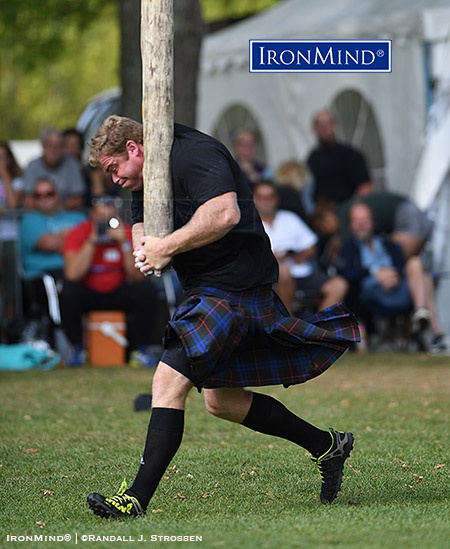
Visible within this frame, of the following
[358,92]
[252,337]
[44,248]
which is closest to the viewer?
Result: [252,337]

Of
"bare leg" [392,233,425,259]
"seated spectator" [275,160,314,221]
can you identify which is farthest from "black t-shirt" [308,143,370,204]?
"bare leg" [392,233,425,259]

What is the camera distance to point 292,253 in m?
11.4

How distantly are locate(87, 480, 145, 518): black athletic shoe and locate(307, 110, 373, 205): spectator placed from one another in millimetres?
8170

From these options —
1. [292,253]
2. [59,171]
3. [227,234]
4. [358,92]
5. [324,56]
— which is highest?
[358,92]

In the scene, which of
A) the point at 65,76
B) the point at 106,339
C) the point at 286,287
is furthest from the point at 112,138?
the point at 65,76

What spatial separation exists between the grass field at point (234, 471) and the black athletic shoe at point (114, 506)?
0.13 ft

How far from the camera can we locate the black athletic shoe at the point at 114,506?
4.61 metres

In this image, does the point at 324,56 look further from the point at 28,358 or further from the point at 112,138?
the point at 28,358

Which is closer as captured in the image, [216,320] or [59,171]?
[216,320]

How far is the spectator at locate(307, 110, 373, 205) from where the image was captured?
12.6 meters

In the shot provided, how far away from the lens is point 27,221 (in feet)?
36.7

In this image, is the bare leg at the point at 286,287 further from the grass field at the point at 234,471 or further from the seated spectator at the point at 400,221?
the grass field at the point at 234,471

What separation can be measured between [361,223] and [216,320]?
6.69 m

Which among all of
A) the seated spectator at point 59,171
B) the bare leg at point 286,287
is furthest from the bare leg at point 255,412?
the seated spectator at point 59,171
